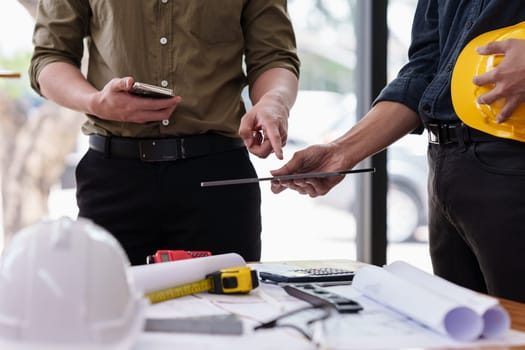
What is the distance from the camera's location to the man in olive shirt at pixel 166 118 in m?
1.69

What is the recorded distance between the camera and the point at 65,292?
715 mm

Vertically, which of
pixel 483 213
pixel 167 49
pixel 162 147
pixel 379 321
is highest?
pixel 167 49

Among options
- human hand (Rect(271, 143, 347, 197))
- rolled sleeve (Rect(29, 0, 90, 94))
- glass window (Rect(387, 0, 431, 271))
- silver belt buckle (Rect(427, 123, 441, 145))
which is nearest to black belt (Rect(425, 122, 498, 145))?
silver belt buckle (Rect(427, 123, 441, 145))

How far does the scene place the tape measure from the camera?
1085 millimetres

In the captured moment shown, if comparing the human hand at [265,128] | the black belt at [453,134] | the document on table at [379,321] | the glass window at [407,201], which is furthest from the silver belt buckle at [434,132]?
the glass window at [407,201]

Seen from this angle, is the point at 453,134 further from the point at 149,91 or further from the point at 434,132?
the point at 149,91

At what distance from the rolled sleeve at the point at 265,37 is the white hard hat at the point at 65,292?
113cm

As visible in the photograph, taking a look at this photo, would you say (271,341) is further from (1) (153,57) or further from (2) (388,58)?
(2) (388,58)

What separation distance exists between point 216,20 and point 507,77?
78cm

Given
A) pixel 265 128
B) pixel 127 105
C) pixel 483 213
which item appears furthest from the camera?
pixel 127 105

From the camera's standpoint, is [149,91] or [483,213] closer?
[483,213]

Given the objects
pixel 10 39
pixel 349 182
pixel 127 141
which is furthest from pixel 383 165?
pixel 127 141

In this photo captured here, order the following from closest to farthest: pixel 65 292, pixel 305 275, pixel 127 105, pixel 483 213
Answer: pixel 65 292
pixel 305 275
pixel 483 213
pixel 127 105

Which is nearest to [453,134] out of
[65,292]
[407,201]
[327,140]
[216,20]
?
[216,20]
